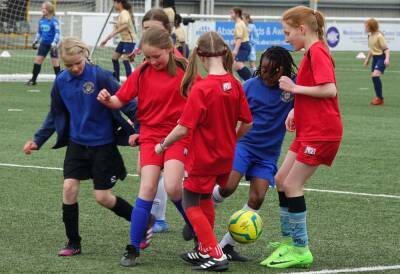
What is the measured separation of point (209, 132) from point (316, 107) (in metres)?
0.76

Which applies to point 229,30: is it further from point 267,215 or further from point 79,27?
point 267,215

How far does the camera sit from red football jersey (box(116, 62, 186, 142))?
705 centimetres

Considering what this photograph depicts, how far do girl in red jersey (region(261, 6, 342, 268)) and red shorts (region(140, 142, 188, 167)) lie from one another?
748 mm

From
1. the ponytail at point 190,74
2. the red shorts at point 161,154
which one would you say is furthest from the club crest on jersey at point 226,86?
the red shorts at point 161,154

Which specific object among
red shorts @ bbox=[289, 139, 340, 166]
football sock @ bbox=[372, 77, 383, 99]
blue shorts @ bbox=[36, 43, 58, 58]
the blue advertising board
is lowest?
the blue advertising board

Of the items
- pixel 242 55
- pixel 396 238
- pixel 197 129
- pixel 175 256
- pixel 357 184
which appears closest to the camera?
pixel 197 129

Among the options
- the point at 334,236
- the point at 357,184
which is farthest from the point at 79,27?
the point at 334,236

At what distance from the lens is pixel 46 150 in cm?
1284

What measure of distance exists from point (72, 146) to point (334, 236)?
89.4 inches

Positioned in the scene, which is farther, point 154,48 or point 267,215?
point 267,215

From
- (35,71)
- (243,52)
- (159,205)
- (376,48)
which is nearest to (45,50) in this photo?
(35,71)

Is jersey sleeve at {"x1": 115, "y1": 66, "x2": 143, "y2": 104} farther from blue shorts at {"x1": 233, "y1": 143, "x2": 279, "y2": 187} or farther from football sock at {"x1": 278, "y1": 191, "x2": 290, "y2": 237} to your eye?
football sock at {"x1": 278, "y1": 191, "x2": 290, "y2": 237}

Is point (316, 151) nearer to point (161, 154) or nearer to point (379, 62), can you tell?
point (161, 154)

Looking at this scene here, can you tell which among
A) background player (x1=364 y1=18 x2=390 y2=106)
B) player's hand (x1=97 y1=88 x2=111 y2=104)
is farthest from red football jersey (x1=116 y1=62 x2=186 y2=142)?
background player (x1=364 y1=18 x2=390 y2=106)
